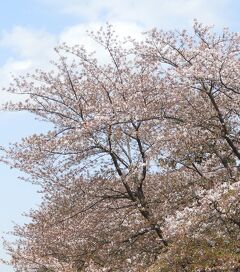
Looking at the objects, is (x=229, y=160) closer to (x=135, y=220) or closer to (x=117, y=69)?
(x=135, y=220)

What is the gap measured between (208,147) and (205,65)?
2851 mm

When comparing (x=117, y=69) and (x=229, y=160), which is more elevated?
(x=117, y=69)

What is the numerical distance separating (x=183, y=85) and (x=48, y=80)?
540 cm

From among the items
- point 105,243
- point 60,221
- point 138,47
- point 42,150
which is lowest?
point 105,243

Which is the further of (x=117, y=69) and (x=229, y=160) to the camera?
(x=117, y=69)

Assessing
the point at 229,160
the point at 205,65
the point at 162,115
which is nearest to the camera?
the point at 205,65

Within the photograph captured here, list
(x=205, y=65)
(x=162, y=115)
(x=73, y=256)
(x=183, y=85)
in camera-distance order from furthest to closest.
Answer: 1. (x=73, y=256)
2. (x=162, y=115)
3. (x=183, y=85)
4. (x=205, y=65)

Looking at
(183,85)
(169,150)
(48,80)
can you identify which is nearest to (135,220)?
(169,150)

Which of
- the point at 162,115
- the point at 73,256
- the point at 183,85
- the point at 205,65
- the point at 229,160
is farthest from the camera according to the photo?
the point at 73,256

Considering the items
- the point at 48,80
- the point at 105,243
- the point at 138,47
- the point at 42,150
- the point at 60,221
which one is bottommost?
the point at 105,243

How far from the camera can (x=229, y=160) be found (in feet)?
49.8

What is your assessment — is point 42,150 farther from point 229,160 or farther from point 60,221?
point 229,160

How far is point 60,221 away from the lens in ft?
52.2

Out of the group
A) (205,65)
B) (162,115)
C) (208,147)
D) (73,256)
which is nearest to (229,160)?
(208,147)
